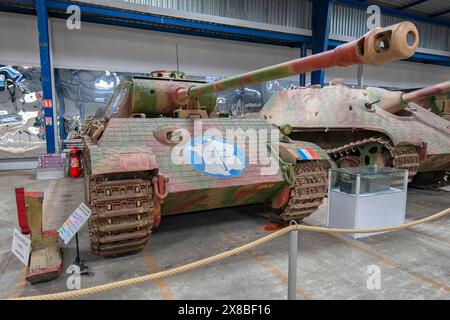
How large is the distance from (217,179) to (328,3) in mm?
11094

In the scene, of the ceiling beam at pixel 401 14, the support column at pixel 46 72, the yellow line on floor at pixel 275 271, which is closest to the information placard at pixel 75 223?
the yellow line on floor at pixel 275 271

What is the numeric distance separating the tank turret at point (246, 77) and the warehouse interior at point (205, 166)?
0.02m

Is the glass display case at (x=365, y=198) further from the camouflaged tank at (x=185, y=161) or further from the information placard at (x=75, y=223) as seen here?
the information placard at (x=75, y=223)

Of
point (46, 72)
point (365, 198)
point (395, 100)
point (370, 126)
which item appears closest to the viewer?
point (365, 198)

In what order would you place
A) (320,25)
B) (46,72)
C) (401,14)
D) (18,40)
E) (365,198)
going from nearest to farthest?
(365,198)
(46,72)
(18,40)
(320,25)
(401,14)

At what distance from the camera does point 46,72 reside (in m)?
9.88

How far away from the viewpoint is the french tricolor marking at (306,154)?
4.62 meters

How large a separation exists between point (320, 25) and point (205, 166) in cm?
1091

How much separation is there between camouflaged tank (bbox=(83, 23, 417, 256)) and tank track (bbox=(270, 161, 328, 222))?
14mm

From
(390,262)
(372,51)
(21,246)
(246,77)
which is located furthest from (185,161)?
(390,262)

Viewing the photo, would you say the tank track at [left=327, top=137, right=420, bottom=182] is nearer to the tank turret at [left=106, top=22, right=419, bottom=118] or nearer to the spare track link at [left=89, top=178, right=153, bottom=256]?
the tank turret at [left=106, top=22, right=419, bottom=118]

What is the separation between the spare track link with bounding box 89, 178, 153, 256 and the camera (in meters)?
3.54

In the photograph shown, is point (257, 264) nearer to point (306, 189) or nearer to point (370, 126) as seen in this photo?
point (306, 189)

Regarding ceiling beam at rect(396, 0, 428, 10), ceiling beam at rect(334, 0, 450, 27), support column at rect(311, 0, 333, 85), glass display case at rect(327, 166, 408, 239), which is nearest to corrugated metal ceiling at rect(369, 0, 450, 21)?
ceiling beam at rect(396, 0, 428, 10)
